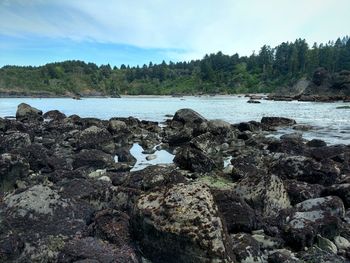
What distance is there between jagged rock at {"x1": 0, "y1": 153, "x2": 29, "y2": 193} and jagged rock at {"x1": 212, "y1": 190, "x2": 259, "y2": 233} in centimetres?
758

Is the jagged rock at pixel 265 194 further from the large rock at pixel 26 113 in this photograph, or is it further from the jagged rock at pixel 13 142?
the large rock at pixel 26 113

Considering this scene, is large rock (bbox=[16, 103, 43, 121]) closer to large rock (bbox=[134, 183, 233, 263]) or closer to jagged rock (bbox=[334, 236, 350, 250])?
large rock (bbox=[134, 183, 233, 263])

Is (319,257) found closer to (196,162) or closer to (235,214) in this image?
(235,214)

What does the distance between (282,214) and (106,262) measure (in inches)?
187

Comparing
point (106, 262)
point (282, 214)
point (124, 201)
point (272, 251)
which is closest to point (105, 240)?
point (106, 262)

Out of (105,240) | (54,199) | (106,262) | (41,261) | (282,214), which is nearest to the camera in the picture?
(106,262)

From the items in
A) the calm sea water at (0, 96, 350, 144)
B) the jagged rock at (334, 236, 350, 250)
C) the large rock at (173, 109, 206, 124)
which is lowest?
the calm sea water at (0, 96, 350, 144)

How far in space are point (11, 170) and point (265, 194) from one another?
8.46 m

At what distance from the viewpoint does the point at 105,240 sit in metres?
8.11

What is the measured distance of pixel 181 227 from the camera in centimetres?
743

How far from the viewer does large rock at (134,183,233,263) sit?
286 inches

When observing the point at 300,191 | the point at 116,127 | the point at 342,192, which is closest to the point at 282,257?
the point at 300,191

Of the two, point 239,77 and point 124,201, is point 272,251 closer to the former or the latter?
point 124,201

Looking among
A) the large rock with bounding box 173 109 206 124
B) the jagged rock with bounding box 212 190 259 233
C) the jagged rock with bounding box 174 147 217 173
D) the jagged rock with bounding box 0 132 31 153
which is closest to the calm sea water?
the large rock with bounding box 173 109 206 124
